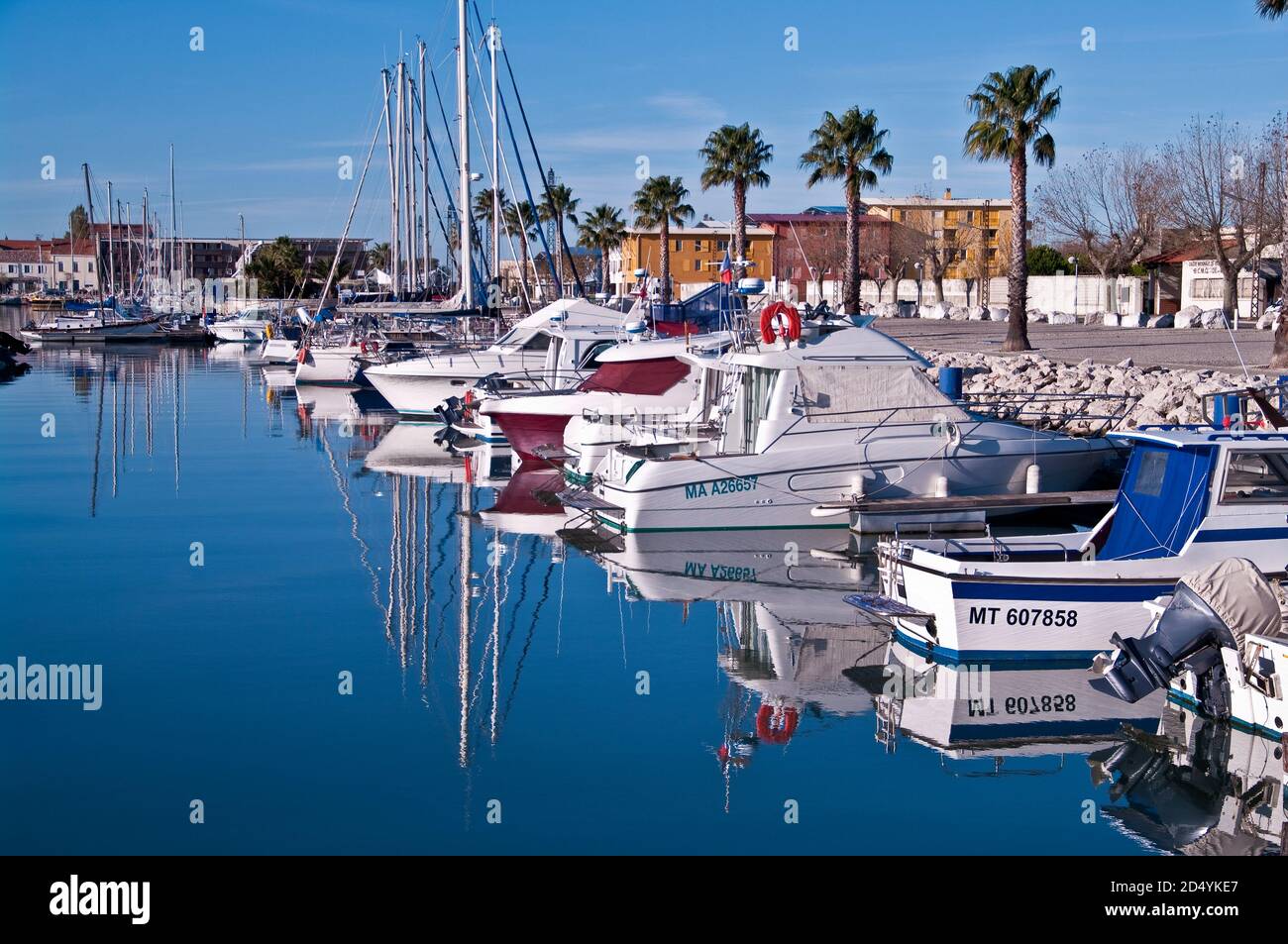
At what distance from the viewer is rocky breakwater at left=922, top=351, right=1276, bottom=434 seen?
25.7 metres

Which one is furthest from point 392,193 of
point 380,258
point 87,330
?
point 380,258

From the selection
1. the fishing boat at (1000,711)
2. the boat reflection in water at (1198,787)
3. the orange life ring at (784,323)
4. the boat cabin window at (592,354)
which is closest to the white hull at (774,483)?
the orange life ring at (784,323)

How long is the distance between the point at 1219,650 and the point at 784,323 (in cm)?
1089

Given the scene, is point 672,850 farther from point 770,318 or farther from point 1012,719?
point 770,318

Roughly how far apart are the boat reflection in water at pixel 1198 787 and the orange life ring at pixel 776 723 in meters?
2.48

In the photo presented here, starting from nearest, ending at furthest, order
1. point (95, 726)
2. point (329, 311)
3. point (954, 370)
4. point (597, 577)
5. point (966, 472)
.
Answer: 1. point (95, 726)
2. point (597, 577)
3. point (966, 472)
4. point (954, 370)
5. point (329, 311)

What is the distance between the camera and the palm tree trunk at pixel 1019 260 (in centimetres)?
4219

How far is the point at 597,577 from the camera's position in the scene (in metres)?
18.2

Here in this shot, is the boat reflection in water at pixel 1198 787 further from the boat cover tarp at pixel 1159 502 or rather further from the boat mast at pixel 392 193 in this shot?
the boat mast at pixel 392 193

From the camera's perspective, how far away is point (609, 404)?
26.5 meters

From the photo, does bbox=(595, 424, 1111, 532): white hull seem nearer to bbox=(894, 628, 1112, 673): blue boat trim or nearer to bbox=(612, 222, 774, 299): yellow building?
bbox=(894, 628, 1112, 673): blue boat trim
